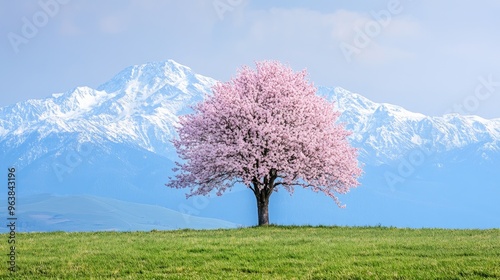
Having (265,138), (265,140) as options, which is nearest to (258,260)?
(265,138)

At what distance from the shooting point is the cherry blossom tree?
50.8m

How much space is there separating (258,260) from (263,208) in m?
27.6

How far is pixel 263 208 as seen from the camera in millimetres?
52812

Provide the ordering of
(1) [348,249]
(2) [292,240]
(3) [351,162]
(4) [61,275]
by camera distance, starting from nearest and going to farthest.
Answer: (4) [61,275] → (1) [348,249] → (2) [292,240] → (3) [351,162]

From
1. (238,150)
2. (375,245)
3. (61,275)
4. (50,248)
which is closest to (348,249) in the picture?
(375,245)

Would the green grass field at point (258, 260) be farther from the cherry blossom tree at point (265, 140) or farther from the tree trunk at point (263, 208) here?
the tree trunk at point (263, 208)

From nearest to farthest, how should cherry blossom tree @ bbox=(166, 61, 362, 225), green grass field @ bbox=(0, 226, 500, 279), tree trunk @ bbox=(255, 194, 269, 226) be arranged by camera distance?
1. green grass field @ bbox=(0, 226, 500, 279)
2. cherry blossom tree @ bbox=(166, 61, 362, 225)
3. tree trunk @ bbox=(255, 194, 269, 226)

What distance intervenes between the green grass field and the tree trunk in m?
19.1

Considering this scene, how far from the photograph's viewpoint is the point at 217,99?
54.0 meters

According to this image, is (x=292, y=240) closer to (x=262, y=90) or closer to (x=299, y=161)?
(x=299, y=161)

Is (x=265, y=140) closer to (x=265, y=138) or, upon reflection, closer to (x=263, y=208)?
(x=265, y=138)

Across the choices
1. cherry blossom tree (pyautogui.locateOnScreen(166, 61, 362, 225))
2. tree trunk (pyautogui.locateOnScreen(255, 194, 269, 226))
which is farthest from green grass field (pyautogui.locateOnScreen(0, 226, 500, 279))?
tree trunk (pyautogui.locateOnScreen(255, 194, 269, 226))

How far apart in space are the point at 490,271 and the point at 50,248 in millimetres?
20558

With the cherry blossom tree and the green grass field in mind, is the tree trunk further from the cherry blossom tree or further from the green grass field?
the green grass field
